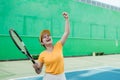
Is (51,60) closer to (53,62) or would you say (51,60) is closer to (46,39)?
(53,62)

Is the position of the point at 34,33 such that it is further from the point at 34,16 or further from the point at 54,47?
the point at 54,47

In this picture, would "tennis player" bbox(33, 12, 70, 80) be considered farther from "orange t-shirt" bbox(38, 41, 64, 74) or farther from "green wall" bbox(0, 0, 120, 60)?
"green wall" bbox(0, 0, 120, 60)

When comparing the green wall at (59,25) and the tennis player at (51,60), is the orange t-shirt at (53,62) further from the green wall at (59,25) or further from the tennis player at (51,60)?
the green wall at (59,25)

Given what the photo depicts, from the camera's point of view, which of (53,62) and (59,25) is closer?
(53,62)

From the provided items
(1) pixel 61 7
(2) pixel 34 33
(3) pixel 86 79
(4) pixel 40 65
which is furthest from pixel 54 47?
(1) pixel 61 7

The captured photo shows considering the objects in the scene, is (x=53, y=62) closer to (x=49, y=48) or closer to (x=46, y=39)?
(x=49, y=48)

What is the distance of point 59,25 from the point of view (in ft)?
60.7

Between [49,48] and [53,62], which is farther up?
[49,48]

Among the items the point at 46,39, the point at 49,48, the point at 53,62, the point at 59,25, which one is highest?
the point at 59,25

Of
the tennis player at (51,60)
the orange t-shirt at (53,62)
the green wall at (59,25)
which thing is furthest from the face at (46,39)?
the green wall at (59,25)

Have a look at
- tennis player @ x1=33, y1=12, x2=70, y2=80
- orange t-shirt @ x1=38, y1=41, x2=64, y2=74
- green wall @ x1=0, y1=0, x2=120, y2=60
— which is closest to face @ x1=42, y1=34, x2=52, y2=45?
tennis player @ x1=33, y1=12, x2=70, y2=80

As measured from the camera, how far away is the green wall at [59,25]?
49.9 ft

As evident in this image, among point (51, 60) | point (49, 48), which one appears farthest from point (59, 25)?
point (51, 60)

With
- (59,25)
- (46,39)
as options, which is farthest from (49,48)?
(59,25)
